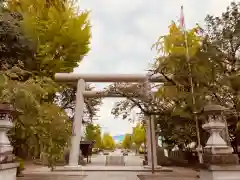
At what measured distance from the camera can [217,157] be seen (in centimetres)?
574

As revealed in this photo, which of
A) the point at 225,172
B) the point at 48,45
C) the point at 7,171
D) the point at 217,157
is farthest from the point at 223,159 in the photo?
the point at 48,45

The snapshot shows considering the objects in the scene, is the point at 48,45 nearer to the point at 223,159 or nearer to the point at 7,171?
the point at 7,171

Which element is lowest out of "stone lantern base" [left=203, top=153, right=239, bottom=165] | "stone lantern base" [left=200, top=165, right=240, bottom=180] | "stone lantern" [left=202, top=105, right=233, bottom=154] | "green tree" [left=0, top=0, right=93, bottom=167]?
"stone lantern base" [left=200, top=165, right=240, bottom=180]

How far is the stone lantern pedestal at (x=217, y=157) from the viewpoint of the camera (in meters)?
5.61

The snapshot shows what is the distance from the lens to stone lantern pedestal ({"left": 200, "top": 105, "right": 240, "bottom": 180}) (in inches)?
221

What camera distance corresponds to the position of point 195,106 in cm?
809

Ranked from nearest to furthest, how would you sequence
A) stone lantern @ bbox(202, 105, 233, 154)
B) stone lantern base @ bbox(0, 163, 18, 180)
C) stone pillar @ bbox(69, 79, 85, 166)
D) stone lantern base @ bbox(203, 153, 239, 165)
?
1. stone lantern base @ bbox(0, 163, 18, 180)
2. stone lantern base @ bbox(203, 153, 239, 165)
3. stone lantern @ bbox(202, 105, 233, 154)
4. stone pillar @ bbox(69, 79, 85, 166)

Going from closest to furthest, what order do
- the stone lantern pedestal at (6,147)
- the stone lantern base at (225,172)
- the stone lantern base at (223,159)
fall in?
the stone lantern pedestal at (6,147) → the stone lantern base at (225,172) → the stone lantern base at (223,159)

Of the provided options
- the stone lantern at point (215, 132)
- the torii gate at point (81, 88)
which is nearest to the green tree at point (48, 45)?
the torii gate at point (81, 88)

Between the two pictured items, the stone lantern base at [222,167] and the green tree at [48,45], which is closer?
the stone lantern base at [222,167]

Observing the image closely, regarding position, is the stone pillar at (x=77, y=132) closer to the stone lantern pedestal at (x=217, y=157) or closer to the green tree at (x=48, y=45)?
the green tree at (x=48, y=45)

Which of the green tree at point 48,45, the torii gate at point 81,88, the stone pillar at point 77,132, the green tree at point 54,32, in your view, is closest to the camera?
the green tree at point 48,45

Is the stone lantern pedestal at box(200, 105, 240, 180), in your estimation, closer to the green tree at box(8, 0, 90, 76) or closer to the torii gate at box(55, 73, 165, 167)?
the torii gate at box(55, 73, 165, 167)

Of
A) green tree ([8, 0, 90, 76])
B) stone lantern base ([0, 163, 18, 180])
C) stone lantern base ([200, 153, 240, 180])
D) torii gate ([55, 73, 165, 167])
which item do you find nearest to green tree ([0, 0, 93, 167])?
green tree ([8, 0, 90, 76])
